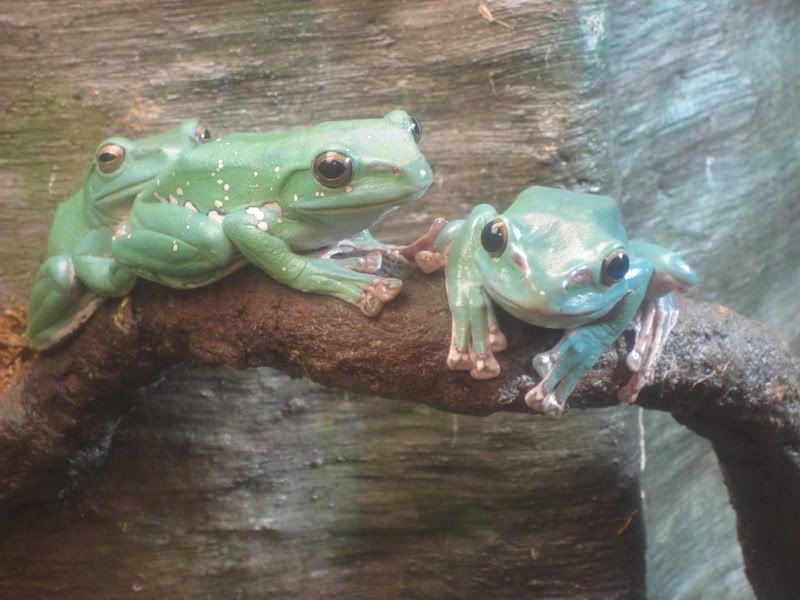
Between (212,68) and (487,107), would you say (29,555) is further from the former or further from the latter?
(487,107)

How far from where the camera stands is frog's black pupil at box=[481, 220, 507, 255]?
1674mm

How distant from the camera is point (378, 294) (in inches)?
69.7

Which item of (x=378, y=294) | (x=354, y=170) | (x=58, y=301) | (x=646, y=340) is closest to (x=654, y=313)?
(x=646, y=340)

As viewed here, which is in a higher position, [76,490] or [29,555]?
[76,490]

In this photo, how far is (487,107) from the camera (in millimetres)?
2547

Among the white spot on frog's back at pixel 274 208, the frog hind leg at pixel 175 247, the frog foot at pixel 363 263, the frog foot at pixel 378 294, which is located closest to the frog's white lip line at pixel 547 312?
the frog foot at pixel 378 294

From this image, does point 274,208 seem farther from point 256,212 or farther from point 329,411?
point 329,411

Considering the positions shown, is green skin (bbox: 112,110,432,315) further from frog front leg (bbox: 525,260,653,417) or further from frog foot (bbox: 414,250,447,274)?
frog front leg (bbox: 525,260,653,417)

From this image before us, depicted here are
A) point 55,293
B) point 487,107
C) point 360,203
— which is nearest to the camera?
point 360,203

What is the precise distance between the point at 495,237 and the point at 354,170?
Result: 1.10 ft

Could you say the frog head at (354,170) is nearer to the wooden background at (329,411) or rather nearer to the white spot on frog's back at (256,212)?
the white spot on frog's back at (256,212)

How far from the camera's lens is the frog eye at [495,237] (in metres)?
1.67

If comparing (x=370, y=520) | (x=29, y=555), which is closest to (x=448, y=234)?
(x=370, y=520)

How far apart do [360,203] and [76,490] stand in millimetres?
1533
